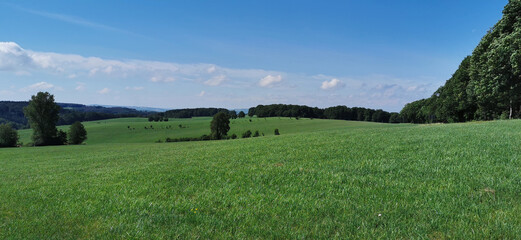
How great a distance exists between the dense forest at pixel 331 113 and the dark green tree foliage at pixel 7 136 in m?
126

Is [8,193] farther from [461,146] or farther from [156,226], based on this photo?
[461,146]

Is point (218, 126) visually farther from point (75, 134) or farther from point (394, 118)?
point (394, 118)

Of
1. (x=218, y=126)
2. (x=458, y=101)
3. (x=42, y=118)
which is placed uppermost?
(x=458, y=101)

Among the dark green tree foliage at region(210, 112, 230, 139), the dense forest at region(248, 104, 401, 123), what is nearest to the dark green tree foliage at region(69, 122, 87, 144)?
the dark green tree foliage at region(210, 112, 230, 139)

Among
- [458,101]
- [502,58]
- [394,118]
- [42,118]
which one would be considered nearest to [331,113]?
[394,118]

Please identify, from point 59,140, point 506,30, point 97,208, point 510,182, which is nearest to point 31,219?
point 97,208

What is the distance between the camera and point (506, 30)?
104 feet

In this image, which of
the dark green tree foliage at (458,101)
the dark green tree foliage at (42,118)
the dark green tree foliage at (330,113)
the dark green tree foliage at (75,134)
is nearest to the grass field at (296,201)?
the dark green tree foliage at (458,101)

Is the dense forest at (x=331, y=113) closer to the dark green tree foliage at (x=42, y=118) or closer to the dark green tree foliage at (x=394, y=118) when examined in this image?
the dark green tree foliage at (x=394, y=118)

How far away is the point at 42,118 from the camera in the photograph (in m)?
66.9

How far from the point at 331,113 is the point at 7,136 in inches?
5779

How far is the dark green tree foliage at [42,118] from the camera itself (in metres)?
65.8

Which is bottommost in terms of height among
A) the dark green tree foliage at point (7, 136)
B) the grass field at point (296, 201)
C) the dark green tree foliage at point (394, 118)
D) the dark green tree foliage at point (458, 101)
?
the dark green tree foliage at point (7, 136)

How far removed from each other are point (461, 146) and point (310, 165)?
7492 millimetres
